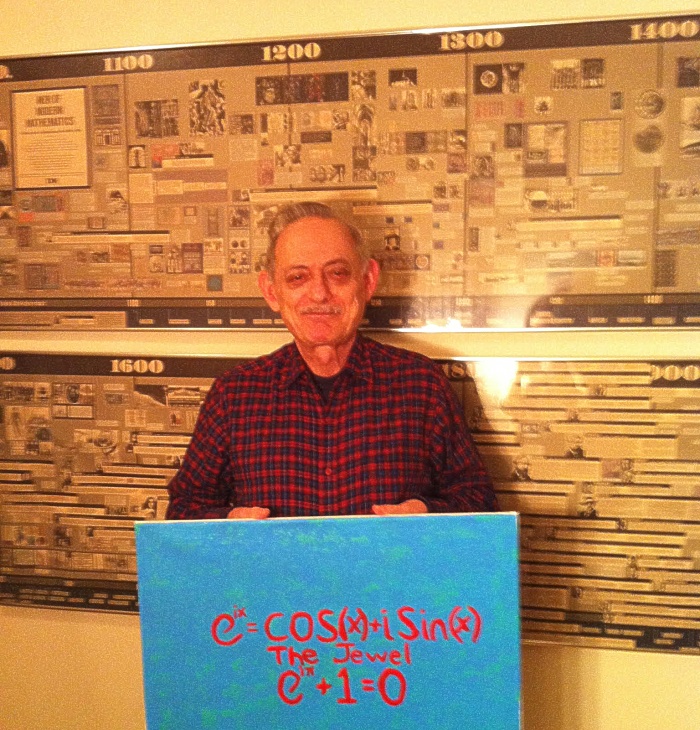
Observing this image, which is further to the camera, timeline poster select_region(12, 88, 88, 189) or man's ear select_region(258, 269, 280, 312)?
timeline poster select_region(12, 88, 88, 189)

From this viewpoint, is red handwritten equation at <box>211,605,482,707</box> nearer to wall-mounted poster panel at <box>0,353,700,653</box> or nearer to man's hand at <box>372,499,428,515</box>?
man's hand at <box>372,499,428,515</box>

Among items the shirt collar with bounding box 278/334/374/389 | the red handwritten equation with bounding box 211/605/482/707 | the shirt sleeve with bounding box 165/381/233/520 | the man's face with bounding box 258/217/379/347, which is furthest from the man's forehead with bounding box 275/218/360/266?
the red handwritten equation with bounding box 211/605/482/707

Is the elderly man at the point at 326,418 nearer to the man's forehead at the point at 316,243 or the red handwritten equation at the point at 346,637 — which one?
the man's forehead at the point at 316,243

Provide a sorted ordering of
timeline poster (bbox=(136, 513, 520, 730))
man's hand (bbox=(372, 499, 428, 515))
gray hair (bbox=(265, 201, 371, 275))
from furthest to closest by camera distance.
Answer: gray hair (bbox=(265, 201, 371, 275))
man's hand (bbox=(372, 499, 428, 515))
timeline poster (bbox=(136, 513, 520, 730))

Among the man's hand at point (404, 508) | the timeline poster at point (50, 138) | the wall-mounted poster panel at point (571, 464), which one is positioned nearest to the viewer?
the man's hand at point (404, 508)

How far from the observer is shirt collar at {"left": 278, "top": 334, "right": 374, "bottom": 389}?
1.30 meters

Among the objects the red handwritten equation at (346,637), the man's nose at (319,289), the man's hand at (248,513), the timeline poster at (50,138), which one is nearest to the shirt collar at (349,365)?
the man's nose at (319,289)

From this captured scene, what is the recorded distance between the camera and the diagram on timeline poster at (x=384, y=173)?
4.51 ft

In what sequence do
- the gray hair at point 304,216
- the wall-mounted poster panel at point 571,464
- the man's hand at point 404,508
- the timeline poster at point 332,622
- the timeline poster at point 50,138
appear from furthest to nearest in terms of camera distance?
the timeline poster at point 50,138
the wall-mounted poster panel at point 571,464
the gray hair at point 304,216
the man's hand at point 404,508
the timeline poster at point 332,622

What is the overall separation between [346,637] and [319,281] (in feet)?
1.95

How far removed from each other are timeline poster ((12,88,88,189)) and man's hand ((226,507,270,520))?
845mm

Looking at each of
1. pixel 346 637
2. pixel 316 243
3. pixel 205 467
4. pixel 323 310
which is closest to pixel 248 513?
pixel 205 467

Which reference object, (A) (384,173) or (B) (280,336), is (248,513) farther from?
(A) (384,173)

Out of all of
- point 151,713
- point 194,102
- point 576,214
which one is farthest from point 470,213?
point 151,713
